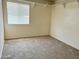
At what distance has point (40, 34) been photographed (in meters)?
5.26

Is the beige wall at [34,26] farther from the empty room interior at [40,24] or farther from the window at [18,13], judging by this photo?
the window at [18,13]

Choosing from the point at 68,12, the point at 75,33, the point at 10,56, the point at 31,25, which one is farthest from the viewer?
the point at 31,25

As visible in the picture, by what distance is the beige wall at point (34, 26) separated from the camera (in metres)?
4.60

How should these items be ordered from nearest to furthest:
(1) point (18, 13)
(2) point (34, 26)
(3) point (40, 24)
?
(1) point (18, 13), (2) point (34, 26), (3) point (40, 24)

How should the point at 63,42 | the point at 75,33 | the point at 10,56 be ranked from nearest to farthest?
the point at 10,56 < the point at 75,33 < the point at 63,42

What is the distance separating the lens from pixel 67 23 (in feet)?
13.1

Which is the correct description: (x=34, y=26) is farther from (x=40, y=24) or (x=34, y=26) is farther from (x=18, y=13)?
(x=18, y=13)

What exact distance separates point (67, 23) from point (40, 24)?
166 centimetres

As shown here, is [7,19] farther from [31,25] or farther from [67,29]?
[67,29]

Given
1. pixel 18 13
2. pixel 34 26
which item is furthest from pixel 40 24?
pixel 18 13

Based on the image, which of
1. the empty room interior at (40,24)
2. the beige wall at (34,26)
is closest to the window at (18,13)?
the empty room interior at (40,24)

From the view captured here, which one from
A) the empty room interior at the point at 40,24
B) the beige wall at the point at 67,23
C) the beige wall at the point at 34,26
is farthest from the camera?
the beige wall at the point at 34,26

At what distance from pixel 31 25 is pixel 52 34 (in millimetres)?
1304

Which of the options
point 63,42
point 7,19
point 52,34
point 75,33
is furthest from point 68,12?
point 7,19
